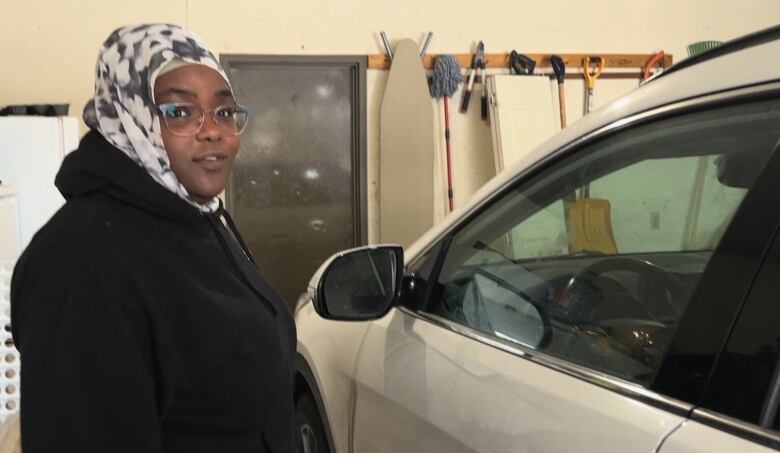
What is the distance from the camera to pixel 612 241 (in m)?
1.26

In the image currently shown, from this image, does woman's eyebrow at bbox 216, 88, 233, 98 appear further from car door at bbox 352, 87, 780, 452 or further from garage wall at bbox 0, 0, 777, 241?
garage wall at bbox 0, 0, 777, 241

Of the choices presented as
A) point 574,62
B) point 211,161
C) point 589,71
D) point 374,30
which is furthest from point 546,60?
point 211,161

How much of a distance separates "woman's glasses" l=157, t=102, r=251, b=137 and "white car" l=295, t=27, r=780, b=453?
0.53 meters

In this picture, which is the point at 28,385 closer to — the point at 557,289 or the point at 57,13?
the point at 557,289

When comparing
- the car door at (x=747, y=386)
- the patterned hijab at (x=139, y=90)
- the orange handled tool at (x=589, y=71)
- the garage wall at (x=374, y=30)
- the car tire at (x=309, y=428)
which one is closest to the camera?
the car door at (x=747, y=386)

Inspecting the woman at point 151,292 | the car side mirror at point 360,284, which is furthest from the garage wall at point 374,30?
the woman at point 151,292

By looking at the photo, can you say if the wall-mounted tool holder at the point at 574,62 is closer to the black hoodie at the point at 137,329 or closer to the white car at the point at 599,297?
the white car at the point at 599,297

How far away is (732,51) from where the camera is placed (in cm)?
94

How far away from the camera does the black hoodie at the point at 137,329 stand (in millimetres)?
829

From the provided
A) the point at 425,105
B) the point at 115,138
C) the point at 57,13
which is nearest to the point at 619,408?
the point at 115,138

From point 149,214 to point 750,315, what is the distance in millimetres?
827

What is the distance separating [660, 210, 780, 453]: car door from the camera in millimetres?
789

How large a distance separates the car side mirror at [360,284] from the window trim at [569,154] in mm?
73

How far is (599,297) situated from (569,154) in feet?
0.88
